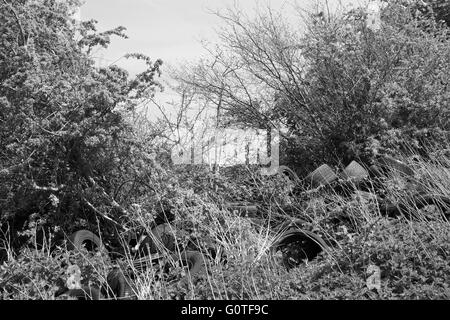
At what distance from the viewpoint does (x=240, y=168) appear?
8.39m

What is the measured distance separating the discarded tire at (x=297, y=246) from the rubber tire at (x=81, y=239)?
5.34ft

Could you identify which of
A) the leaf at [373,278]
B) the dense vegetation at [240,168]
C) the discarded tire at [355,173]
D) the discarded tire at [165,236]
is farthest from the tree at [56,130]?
the leaf at [373,278]

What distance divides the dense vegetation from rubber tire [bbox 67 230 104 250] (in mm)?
176

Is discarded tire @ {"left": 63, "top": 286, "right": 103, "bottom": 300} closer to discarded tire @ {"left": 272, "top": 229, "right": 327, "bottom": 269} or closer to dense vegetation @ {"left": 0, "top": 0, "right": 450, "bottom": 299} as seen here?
dense vegetation @ {"left": 0, "top": 0, "right": 450, "bottom": 299}

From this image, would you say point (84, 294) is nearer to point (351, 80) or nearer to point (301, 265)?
point (301, 265)

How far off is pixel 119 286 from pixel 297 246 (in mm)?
1662

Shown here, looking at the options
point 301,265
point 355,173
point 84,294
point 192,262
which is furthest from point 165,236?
point 355,173

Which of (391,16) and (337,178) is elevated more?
(391,16)

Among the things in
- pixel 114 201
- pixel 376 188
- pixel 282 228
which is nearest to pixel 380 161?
pixel 376 188

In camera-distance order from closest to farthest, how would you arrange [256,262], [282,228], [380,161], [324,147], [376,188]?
[256,262]
[282,228]
[376,188]
[380,161]
[324,147]

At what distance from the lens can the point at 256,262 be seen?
5.06m

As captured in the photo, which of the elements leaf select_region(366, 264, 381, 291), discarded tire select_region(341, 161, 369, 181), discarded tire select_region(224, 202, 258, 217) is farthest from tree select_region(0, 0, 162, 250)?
leaf select_region(366, 264, 381, 291)
